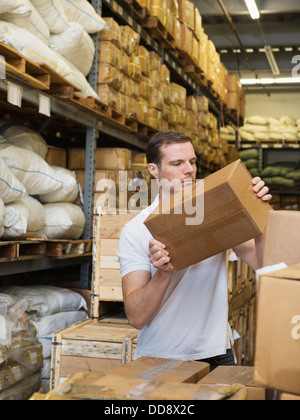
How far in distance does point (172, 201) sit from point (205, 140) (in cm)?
675

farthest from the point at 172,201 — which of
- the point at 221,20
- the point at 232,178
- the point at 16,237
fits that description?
the point at 221,20

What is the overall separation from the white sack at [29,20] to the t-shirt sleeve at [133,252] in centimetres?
200

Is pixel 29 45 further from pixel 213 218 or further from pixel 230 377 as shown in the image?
pixel 230 377

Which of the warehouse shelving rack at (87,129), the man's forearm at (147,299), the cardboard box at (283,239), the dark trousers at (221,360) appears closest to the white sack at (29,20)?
the warehouse shelving rack at (87,129)

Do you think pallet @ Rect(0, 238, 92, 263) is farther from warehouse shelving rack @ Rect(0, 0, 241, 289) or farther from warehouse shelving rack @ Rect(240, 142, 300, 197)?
warehouse shelving rack @ Rect(240, 142, 300, 197)

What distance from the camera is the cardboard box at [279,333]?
1168mm

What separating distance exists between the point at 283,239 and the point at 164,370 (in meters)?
0.54

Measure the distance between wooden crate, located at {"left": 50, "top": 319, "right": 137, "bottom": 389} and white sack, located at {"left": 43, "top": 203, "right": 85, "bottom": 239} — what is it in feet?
3.34

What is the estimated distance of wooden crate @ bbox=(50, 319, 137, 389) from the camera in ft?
11.4

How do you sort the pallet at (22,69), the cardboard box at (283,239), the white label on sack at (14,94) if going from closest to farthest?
the cardboard box at (283,239) < the pallet at (22,69) < the white label on sack at (14,94)

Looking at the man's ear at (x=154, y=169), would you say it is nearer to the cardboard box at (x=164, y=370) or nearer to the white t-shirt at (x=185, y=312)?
the white t-shirt at (x=185, y=312)

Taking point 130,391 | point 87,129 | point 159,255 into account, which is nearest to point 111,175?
point 87,129

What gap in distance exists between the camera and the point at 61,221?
169 inches

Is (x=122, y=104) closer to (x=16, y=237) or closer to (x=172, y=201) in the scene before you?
(x=16, y=237)
